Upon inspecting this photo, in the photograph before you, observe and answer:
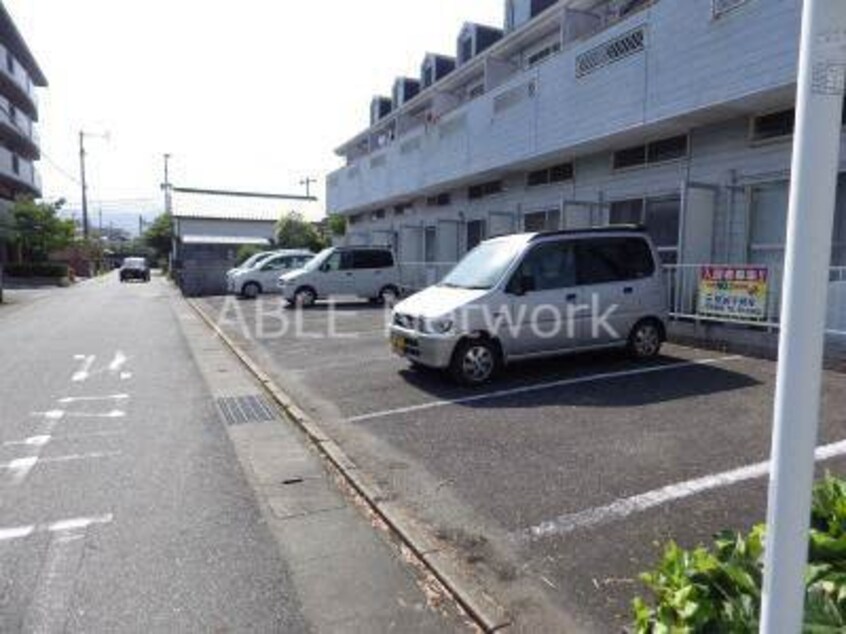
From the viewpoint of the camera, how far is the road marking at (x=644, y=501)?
4.33 metres

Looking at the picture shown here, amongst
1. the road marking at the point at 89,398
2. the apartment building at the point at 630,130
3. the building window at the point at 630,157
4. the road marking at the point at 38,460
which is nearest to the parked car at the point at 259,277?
the apartment building at the point at 630,130

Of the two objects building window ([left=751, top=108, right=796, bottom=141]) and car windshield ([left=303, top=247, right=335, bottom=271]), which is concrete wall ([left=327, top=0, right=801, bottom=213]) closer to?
building window ([left=751, top=108, right=796, bottom=141])

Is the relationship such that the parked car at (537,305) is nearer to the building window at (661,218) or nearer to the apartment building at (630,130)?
the apartment building at (630,130)

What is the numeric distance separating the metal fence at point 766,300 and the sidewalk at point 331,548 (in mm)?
4530

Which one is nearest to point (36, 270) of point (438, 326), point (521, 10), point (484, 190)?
point (484, 190)

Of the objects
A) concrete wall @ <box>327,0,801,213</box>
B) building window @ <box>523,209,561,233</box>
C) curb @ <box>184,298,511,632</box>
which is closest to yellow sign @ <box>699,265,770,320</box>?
concrete wall @ <box>327,0,801,213</box>

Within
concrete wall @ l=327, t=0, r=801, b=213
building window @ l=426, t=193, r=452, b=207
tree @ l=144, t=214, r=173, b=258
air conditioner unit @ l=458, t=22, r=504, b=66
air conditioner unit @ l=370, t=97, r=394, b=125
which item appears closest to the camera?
concrete wall @ l=327, t=0, r=801, b=213

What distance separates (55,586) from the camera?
3730 mm

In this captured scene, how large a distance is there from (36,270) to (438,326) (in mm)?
38782

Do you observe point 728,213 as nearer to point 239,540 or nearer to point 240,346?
point 240,346

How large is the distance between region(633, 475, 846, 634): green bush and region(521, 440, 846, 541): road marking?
147 centimetres

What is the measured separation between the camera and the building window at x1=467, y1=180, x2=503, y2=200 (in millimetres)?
19639

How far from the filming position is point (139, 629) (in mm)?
3312

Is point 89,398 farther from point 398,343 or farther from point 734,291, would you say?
point 734,291
